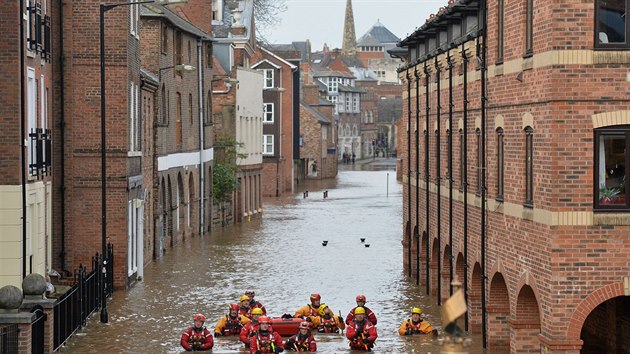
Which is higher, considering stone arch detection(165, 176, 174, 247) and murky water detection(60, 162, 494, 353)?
stone arch detection(165, 176, 174, 247)

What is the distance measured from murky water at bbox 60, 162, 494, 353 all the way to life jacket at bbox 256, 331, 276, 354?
1542 mm

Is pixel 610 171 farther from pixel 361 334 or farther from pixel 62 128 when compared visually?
pixel 62 128

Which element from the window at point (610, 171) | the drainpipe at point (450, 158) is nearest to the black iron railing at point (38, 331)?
the window at point (610, 171)

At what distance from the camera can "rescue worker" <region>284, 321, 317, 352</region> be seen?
26.9 m

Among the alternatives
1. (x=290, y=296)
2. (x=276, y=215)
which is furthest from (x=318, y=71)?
(x=290, y=296)

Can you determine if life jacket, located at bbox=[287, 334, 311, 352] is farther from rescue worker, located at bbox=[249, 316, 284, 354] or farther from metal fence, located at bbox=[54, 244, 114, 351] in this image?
metal fence, located at bbox=[54, 244, 114, 351]

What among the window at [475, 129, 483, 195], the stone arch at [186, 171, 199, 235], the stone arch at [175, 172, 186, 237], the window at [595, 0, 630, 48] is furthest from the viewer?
the stone arch at [186, 171, 199, 235]

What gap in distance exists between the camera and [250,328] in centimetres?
2689

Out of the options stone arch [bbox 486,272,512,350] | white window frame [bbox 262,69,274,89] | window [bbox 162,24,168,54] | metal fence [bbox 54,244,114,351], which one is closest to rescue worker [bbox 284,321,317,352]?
stone arch [bbox 486,272,512,350]

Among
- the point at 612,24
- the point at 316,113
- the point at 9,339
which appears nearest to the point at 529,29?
the point at 612,24

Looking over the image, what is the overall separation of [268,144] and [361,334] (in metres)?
65.6

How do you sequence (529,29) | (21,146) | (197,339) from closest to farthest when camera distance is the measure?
(529,29)
(197,339)
(21,146)

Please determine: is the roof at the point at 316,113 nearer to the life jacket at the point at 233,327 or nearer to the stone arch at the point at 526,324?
the life jacket at the point at 233,327

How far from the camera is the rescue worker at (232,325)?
96.4 ft
